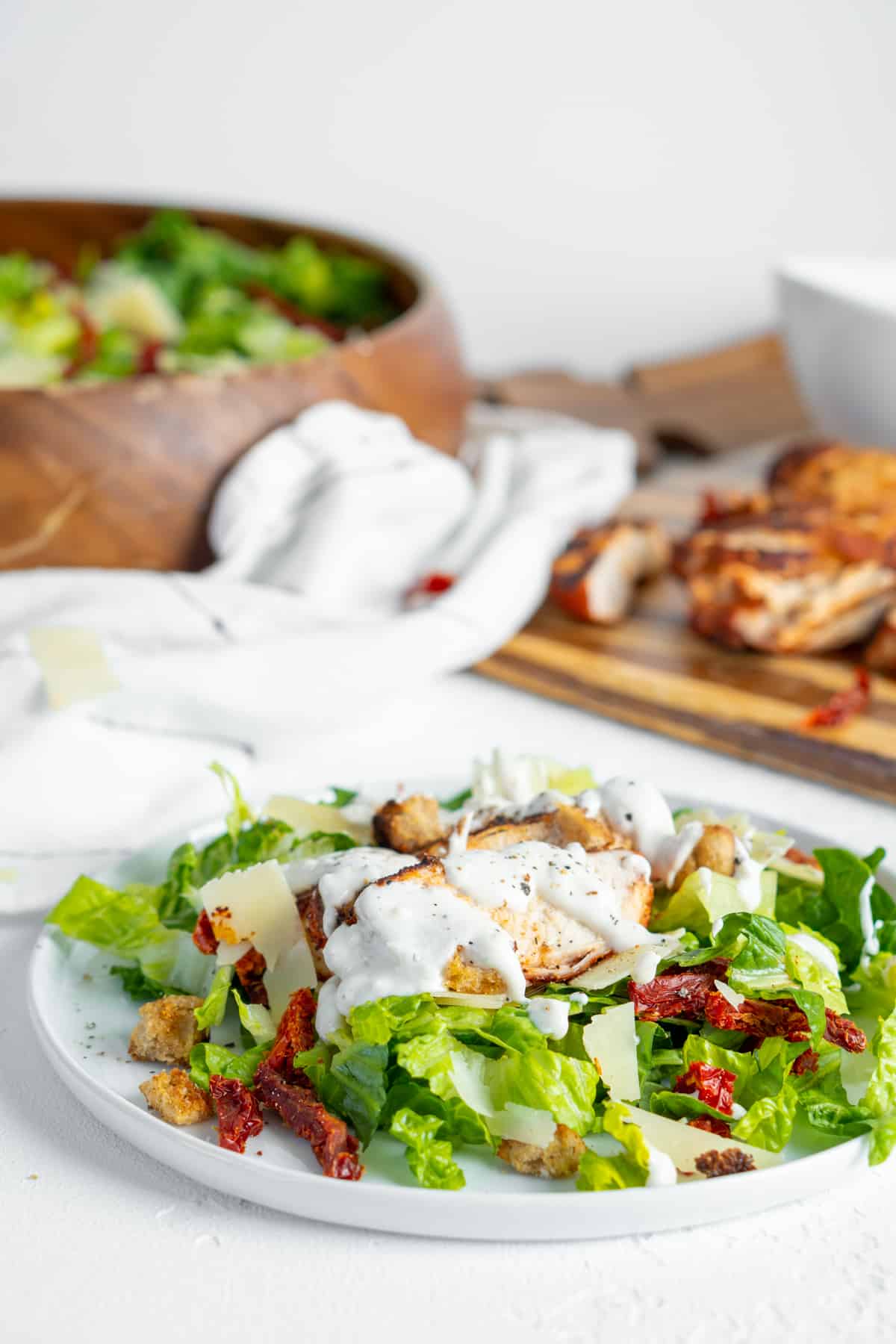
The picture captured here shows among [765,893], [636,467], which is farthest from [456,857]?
[636,467]

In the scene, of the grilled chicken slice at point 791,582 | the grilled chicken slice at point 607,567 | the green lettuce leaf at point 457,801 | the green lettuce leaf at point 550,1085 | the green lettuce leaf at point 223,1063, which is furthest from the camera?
the grilled chicken slice at point 607,567

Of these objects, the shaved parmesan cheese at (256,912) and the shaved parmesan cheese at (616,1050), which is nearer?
the shaved parmesan cheese at (616,1050)

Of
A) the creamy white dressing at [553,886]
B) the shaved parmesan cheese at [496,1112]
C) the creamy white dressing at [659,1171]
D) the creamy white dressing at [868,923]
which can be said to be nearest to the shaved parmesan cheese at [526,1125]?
the shaved parmesan cheese at [496,1112]

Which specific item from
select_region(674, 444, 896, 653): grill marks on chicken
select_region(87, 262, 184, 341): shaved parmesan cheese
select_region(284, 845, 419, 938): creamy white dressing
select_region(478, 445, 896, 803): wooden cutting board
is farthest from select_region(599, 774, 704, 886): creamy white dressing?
select_region(87, 262, 184, 341): shaved parmesan cheese

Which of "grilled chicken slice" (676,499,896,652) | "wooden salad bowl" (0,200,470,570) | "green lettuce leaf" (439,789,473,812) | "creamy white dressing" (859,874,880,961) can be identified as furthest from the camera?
"grilled chicken slice" (676,499,896,652)

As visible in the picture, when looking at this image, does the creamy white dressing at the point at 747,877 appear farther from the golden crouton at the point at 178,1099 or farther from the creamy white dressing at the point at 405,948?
the golden crouton at the point at 178,1099

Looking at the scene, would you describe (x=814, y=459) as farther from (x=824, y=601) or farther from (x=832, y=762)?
(x=832, y=762)

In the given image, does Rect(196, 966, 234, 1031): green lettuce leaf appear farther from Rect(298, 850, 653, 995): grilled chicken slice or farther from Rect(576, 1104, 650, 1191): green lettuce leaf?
Rect(576, 1104, 650, 1191): green lettuce leaf
